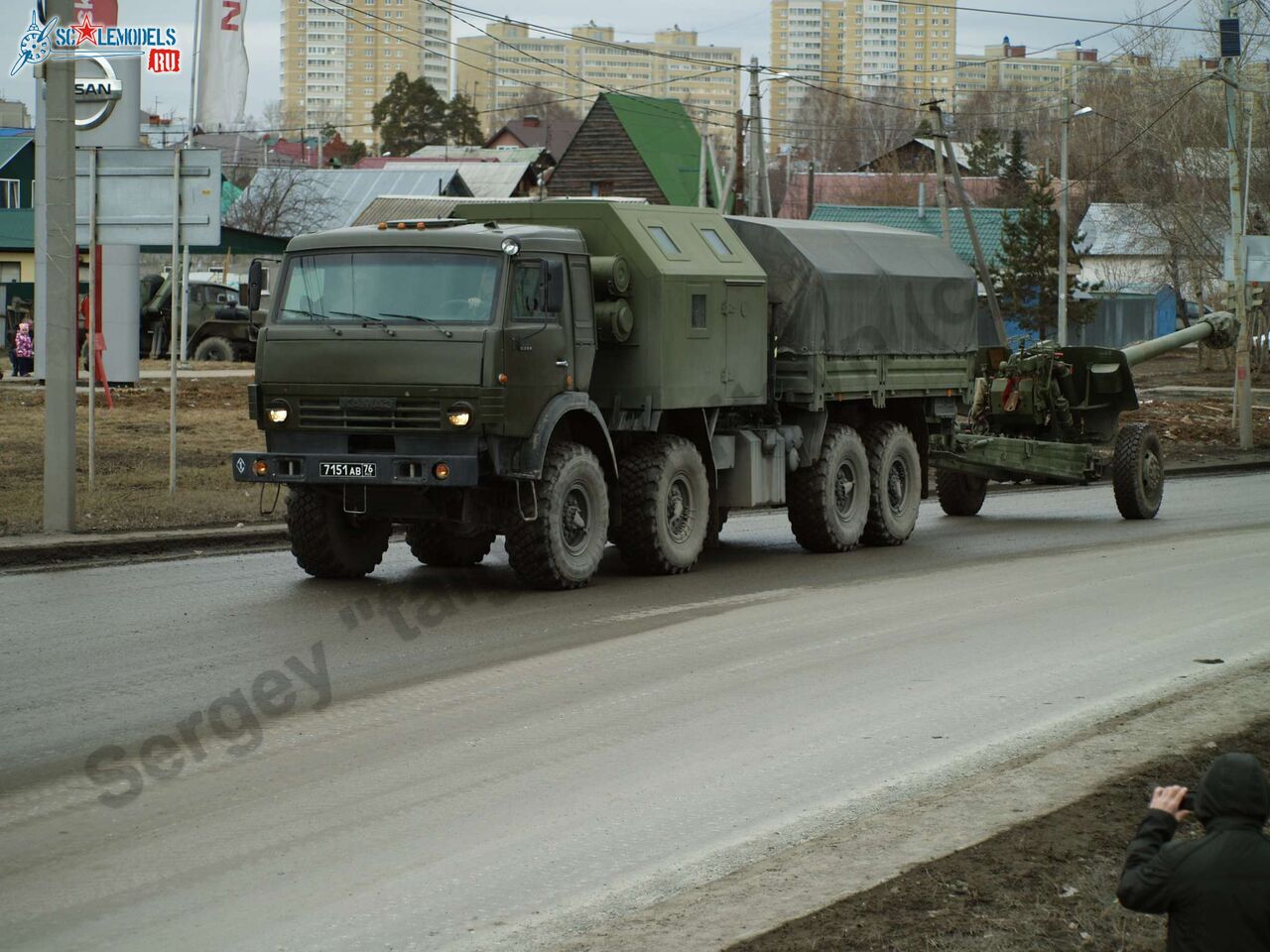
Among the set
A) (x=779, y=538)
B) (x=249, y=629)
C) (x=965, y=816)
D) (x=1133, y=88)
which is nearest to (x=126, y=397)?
(x=779, y=538)

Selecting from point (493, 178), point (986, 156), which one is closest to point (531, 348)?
point (493, 178)

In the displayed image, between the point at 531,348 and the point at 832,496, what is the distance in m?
4.42

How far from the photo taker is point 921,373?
A: 17844mm

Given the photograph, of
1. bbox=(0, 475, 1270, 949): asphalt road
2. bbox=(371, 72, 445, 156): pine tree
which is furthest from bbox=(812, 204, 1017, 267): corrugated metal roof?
bbox=(371, 72, 445, 156): pine tree

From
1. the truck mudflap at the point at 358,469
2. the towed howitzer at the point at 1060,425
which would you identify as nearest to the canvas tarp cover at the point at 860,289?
the towed howitzer at the point at 1060,425

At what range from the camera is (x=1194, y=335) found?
25656 mm

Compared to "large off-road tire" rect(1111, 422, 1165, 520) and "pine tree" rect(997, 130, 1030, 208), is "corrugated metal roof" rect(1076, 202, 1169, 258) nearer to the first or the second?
"pine tree" rect(997, 130, 1030, 208)

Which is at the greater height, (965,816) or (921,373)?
(921,373)

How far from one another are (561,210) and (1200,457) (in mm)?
19919

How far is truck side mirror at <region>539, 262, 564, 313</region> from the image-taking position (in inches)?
518

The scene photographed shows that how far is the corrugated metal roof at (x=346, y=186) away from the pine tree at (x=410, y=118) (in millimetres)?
62617

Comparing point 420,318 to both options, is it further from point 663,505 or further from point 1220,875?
point 1220,875

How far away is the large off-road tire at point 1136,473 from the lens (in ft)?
65.0

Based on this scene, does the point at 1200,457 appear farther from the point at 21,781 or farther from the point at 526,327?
the point at 21,781
